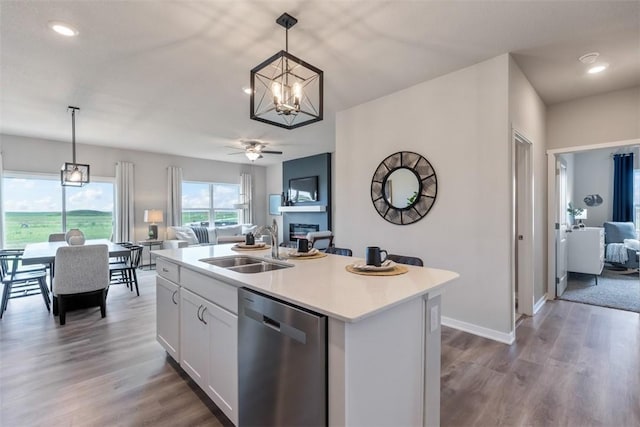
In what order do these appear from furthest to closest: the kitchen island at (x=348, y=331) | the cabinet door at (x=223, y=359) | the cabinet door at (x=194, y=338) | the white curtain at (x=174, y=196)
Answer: the white curtain at (x=174, y=196) < the cabinet door at (x=194, y=338) < the cabinet door at (x=223, y=359) < the kitchen island at (x=348, y=331)

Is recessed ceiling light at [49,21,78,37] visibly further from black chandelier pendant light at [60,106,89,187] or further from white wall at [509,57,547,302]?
white wall at [509,57,547,302]

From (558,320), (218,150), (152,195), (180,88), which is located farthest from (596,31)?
(152,195)

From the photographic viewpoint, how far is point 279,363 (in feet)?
4.27

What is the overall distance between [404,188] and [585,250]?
3735 millimetres

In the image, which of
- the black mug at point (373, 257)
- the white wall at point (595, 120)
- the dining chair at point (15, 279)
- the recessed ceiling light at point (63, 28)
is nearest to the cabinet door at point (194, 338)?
the black mug at point (373, 257)

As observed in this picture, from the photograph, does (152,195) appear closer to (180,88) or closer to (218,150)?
(218,150)

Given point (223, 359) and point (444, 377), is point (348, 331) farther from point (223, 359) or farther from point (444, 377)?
point (444, 377)

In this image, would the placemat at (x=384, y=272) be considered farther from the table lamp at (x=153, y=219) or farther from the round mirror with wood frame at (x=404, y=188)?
the table lamp at (x=153, y=219)

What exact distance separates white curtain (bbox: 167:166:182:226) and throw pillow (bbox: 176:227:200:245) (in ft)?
2.49

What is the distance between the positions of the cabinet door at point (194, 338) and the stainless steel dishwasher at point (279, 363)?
446 millimetres

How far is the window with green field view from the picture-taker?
5406 mm

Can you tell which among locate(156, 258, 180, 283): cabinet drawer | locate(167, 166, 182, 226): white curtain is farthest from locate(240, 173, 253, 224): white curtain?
locate(156, 258, 180, 283): cabinet drawer

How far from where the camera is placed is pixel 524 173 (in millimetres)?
3402

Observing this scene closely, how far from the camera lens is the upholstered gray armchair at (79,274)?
124 inches
